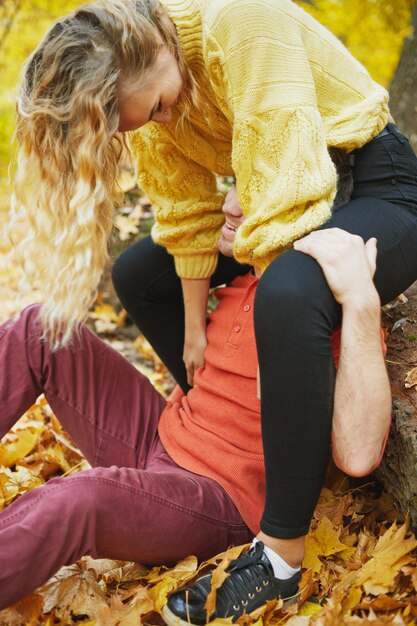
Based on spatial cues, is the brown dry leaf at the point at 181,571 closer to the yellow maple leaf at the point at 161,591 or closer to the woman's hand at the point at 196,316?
the yellow maple leaf at the point at 161,591

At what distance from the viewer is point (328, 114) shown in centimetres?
182

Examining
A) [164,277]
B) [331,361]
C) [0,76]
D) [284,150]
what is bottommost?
[0,76]

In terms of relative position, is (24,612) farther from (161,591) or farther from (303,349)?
(303,349)

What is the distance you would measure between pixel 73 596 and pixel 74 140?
1199 mm

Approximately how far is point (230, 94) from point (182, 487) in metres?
1.06

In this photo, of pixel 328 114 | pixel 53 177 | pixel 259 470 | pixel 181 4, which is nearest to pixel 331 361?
pixel 259 470

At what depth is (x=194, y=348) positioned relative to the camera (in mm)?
2295

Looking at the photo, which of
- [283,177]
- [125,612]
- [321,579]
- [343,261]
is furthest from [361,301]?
[125,612]

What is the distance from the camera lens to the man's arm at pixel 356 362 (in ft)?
5.14

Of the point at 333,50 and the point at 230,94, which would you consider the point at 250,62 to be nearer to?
the point at 230,94

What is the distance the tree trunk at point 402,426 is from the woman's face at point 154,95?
3.33 ft

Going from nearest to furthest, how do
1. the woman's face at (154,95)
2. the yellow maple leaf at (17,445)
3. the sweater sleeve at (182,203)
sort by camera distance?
the woman's face at (154,95)
the sweater sleeve at (182,203)
the yellow maple leaf at (17,445)

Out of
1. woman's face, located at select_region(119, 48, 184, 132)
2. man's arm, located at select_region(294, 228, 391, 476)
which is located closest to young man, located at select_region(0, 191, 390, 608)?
man's arm, located at select_region(294, 228, 391, 476)

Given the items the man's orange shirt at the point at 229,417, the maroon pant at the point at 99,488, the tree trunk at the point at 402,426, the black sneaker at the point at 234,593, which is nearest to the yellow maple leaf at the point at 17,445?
the maroon pant at the point at 99,488
